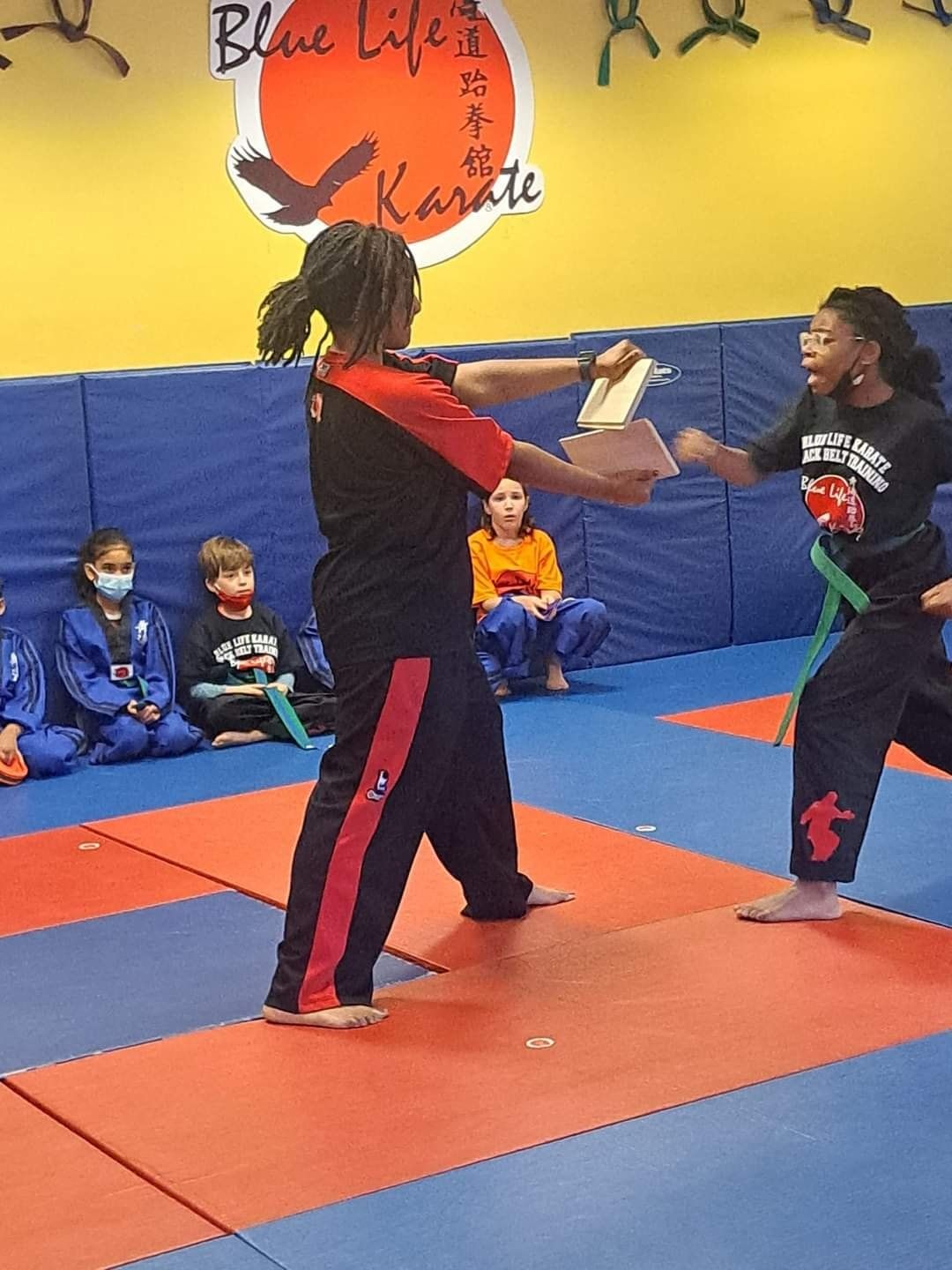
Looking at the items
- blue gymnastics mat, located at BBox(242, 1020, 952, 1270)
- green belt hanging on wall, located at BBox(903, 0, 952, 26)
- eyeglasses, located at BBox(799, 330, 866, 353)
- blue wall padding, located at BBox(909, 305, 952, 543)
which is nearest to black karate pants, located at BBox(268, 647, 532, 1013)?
blue gymnastics mat, located at BBox(242, 1020, 952, 1270)

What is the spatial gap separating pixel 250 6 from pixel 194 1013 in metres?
5.26


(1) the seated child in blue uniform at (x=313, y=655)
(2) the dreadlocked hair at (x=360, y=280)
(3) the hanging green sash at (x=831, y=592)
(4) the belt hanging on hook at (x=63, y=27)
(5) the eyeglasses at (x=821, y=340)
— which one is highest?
(4) the belt hanging on hook at (x=63, y=27)

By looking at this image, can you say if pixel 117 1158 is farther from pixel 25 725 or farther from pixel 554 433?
pixel 554 433

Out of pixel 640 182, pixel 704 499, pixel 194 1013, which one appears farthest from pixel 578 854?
pixel 640 182

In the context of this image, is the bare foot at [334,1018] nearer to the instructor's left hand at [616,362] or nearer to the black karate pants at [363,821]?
the black karate pants at [363,821]

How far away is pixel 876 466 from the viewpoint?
17.0ft

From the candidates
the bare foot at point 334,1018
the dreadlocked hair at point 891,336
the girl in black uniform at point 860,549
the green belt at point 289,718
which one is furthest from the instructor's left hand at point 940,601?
the green belt at point 289,718

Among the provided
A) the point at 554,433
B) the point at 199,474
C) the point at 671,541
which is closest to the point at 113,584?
the point at 199,474

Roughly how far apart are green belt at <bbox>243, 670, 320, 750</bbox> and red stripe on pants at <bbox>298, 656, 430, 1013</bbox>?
331cm

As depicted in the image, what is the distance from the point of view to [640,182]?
9.75 m

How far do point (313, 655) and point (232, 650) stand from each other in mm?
392

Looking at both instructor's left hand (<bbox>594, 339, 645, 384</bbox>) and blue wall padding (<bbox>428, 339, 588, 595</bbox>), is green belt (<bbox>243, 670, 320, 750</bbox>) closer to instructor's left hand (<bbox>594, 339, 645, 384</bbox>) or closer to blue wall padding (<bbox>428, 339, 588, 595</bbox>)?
blue wall padding (<bbox>428, 339, 588, 595</bbox>)

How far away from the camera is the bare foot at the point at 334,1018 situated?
14.9 feet

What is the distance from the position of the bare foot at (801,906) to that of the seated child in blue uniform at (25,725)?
3.35 metres
